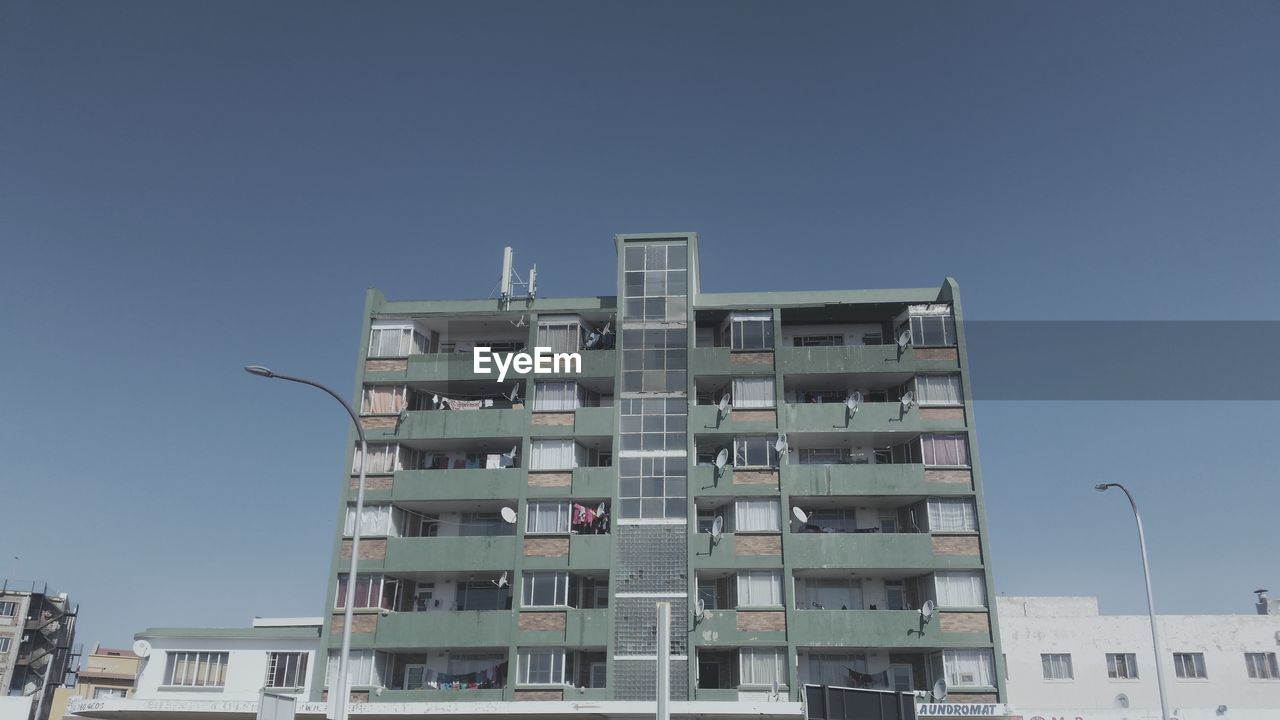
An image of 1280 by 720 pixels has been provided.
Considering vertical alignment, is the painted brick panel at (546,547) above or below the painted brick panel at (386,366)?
below

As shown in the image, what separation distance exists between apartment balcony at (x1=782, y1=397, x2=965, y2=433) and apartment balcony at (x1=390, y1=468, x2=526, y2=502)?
13882mm

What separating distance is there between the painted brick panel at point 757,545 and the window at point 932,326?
1241 centimetres

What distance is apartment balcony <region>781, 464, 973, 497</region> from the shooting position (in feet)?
172

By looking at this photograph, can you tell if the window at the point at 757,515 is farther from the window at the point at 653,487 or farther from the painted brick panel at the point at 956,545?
the painted brick panel at the point at 956,545

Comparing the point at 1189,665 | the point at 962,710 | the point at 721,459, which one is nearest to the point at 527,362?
the point at 721,459

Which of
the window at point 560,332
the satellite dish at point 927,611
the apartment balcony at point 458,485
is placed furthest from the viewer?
the window at point 560,332

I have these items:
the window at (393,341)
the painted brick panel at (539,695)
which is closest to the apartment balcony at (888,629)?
the painted brick panel at (539,695)

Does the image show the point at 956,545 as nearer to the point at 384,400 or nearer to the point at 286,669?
the point at 384,400

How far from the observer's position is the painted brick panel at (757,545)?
170ft

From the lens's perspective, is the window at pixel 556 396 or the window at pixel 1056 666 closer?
the window at pixel 556 396

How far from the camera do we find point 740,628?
50344 millimetres

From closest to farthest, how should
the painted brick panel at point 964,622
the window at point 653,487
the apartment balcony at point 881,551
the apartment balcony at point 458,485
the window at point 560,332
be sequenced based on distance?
1. the painted brick panel at point 964,622
2. the apartment balcony at point 881,551
3. the window at point 653,487
4. the apartment balcony at point 458,485
5. the window at point 560,332

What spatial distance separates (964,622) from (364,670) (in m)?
27.5

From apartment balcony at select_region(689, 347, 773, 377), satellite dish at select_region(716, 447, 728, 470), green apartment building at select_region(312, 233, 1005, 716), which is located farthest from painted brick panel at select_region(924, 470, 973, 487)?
satellite dish at select_region(716, 447, 728, 470)
